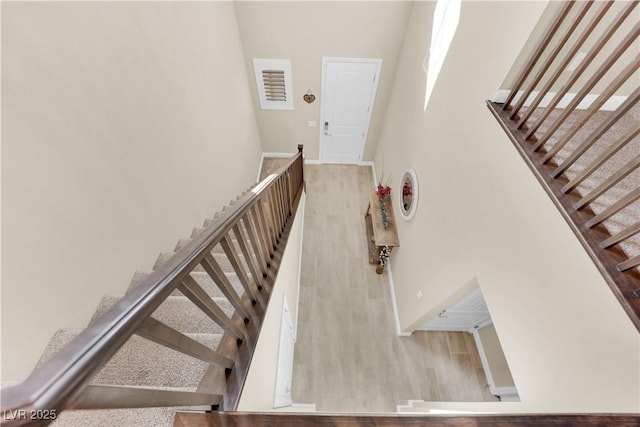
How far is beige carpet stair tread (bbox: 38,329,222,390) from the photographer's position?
1075 millimetres

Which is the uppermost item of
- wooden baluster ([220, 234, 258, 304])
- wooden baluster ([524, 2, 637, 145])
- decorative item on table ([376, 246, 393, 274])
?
decorative item on table ([376, 246, 393, 274])

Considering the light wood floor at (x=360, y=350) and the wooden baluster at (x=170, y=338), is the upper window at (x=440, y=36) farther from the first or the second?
the wooden baluster at (x=170, y=338)

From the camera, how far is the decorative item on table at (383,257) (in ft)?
11.9

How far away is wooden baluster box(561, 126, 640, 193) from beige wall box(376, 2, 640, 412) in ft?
0.45

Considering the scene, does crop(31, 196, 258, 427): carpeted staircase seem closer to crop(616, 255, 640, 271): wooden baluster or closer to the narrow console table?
crop(616, 255, 640, 271): wooden baluster

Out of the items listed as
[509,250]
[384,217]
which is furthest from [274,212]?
[384,217]

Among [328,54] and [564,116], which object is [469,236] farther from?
[328,54]

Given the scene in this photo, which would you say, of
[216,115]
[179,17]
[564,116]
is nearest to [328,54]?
[216,115]

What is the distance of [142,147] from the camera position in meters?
1.81

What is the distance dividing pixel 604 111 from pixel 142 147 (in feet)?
10.3

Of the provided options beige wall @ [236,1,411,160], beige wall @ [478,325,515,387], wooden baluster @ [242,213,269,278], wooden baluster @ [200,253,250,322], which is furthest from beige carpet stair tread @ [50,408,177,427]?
beige wall @ [236,1,411,160]

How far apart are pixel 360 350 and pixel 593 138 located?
2985 mm

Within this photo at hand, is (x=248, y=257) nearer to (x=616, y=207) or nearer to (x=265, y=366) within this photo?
(x=265, y=366)

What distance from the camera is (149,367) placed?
1140mm
